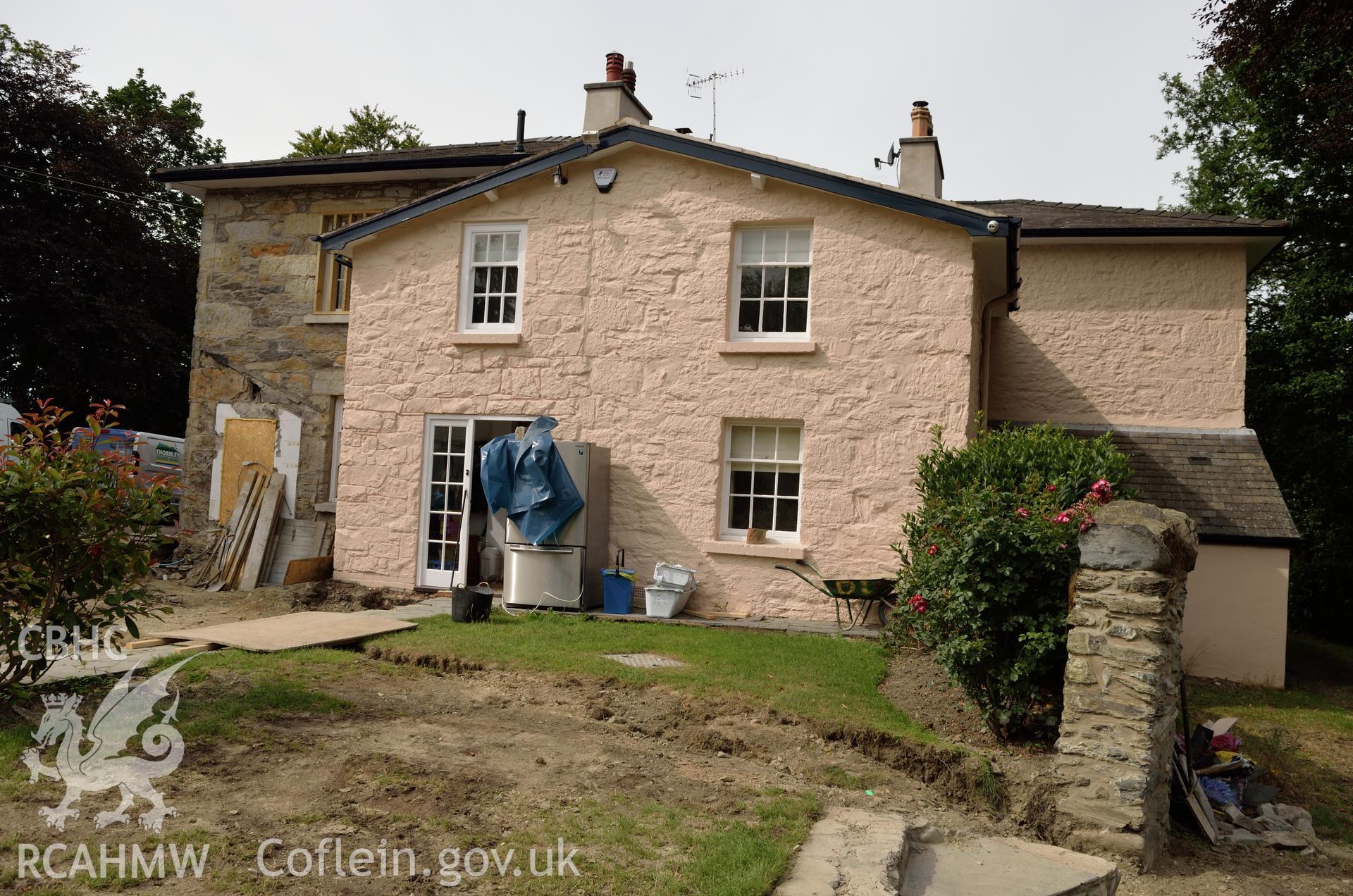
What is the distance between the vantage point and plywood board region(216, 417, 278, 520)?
49.2 ft

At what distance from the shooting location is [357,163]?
14742mm

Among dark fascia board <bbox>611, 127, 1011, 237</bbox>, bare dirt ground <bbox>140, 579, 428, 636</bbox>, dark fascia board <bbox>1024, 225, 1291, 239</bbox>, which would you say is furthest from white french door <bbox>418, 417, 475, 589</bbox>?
dark fascia board <bbox>1024, 225, 1291, 239</bbox>

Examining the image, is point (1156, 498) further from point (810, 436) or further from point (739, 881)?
point (739, 881)

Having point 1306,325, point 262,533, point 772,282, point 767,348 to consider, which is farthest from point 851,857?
point 1306,325

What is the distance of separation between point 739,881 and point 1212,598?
9.90 meters

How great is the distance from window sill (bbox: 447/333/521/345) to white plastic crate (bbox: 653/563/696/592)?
11.6 feet

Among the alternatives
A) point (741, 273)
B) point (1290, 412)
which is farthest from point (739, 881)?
point (1290, 412)

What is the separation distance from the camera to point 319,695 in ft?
22.0

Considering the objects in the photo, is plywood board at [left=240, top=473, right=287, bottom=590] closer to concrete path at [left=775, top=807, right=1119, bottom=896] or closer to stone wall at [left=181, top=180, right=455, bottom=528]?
stone wall at [left=181, top=180, right=455, bottom=528]

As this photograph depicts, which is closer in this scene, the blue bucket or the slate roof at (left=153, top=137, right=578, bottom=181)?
the blue bucket

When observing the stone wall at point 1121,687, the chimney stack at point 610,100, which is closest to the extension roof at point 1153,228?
the chimney stack at point 610,100

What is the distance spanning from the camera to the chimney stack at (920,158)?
13.8 m

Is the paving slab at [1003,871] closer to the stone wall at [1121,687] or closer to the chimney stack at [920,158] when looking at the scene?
the stone wall at [1121,687]

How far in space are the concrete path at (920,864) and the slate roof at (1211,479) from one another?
23.4 feet
